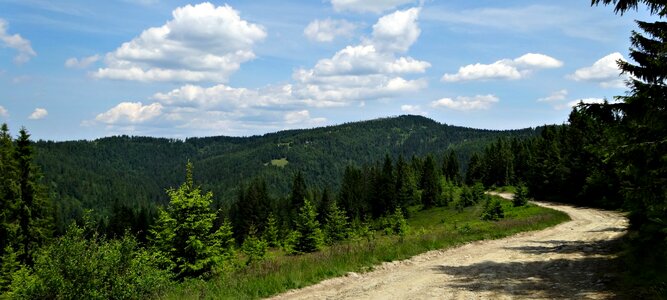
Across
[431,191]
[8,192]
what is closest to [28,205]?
[8,192]

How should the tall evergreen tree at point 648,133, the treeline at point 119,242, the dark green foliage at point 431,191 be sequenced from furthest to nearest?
the dark green foliage at point 431,191, the treeline at point 119,242, the tall evergreen tree at point 648,133

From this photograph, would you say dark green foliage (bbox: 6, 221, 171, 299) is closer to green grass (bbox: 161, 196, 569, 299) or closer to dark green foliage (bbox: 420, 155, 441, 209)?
green grass (bbox: 161, 196, 569, 299)

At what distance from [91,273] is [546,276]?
12570 millimetres

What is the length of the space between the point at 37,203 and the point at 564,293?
37.2 m

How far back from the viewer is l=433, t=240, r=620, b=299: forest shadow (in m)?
10.7

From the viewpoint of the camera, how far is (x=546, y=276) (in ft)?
41.3

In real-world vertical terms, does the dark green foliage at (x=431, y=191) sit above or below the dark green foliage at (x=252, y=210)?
above

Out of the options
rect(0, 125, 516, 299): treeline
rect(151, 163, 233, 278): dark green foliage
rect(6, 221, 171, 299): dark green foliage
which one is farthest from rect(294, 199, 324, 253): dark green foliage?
rect(6, 221, 171, 299): dark green foliage

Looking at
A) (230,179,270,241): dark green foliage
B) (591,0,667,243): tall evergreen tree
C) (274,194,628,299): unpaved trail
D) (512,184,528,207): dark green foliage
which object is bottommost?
(230,179,270,241): dark green foliage

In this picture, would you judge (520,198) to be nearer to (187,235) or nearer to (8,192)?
(187,235)

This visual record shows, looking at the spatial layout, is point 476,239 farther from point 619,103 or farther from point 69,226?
point 69,226

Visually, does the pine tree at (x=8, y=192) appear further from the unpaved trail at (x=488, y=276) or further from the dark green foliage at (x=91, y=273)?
the unpaved trail at (x=488, y=276)

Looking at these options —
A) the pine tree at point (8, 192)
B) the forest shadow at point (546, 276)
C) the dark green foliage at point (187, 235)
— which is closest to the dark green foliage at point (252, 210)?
the pine tree at point (8, 192)

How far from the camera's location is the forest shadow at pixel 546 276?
10680 mm
